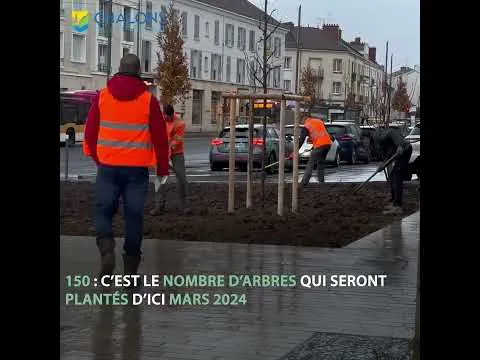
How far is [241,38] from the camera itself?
16.2 meters

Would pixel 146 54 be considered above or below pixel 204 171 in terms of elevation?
above

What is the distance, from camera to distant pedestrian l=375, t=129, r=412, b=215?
14.1m

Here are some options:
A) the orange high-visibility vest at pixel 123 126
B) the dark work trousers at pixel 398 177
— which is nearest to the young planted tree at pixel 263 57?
the dark work trousers at pixel 398 177

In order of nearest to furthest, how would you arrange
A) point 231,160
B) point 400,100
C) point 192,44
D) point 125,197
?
point 125,197, point 192,44, point 231,160, point 400,100

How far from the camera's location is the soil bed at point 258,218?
10.5 meters

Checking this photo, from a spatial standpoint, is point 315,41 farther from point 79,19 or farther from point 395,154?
point 79,19

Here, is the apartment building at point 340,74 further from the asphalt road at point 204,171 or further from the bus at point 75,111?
the bus at point 75,111

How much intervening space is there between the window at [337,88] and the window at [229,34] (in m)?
16.8

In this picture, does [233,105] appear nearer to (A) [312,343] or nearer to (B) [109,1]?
(B) [109,1]

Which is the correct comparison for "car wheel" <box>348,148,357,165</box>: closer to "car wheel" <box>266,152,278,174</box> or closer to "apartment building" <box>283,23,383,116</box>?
"apartment building" <box>283,23,383,116</box>

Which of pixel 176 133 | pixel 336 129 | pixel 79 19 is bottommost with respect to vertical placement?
pixel 336 129

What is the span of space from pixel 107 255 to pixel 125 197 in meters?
0.50

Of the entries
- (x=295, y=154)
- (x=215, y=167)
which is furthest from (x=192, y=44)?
(x=215, y=167)
